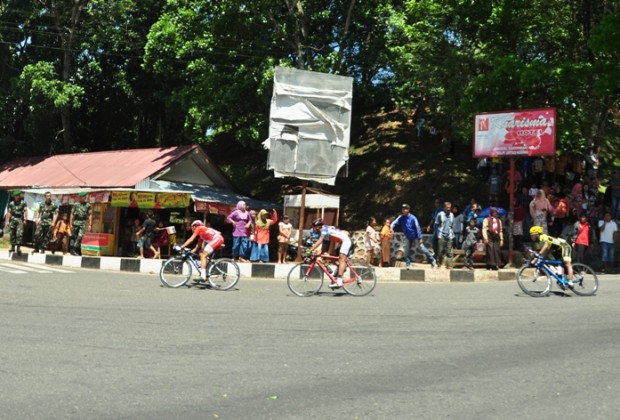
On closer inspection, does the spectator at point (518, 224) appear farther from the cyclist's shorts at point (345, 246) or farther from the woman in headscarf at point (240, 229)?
the cyclist's shorts at point (345, 246)

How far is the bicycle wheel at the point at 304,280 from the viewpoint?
46.1 feet

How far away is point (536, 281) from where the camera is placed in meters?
14.1

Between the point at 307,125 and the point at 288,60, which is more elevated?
the point at 288,60

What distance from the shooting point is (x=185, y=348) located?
26.9 ft

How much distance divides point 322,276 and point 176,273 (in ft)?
10.1

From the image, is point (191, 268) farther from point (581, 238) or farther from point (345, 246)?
point (581, 238)

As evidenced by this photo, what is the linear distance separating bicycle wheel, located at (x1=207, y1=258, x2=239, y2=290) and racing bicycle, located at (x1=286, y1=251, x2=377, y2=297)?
1367 mm

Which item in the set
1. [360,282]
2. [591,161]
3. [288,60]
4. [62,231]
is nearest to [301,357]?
[360,282]

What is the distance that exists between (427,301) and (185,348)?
6047mm

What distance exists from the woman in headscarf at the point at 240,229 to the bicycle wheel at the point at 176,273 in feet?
18.2

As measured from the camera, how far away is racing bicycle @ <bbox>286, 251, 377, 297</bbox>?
14086 millimetres

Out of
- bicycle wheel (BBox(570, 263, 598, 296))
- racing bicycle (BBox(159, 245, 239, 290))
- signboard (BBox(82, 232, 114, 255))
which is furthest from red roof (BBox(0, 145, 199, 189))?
bicycle wheel (BBox(570, 263, 598, 296))

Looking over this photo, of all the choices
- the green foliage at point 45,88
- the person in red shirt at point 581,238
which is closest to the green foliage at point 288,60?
the green foliage at point 45,88

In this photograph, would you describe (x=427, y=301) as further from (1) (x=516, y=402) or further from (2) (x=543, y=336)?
(1) (x=516, y=402)
